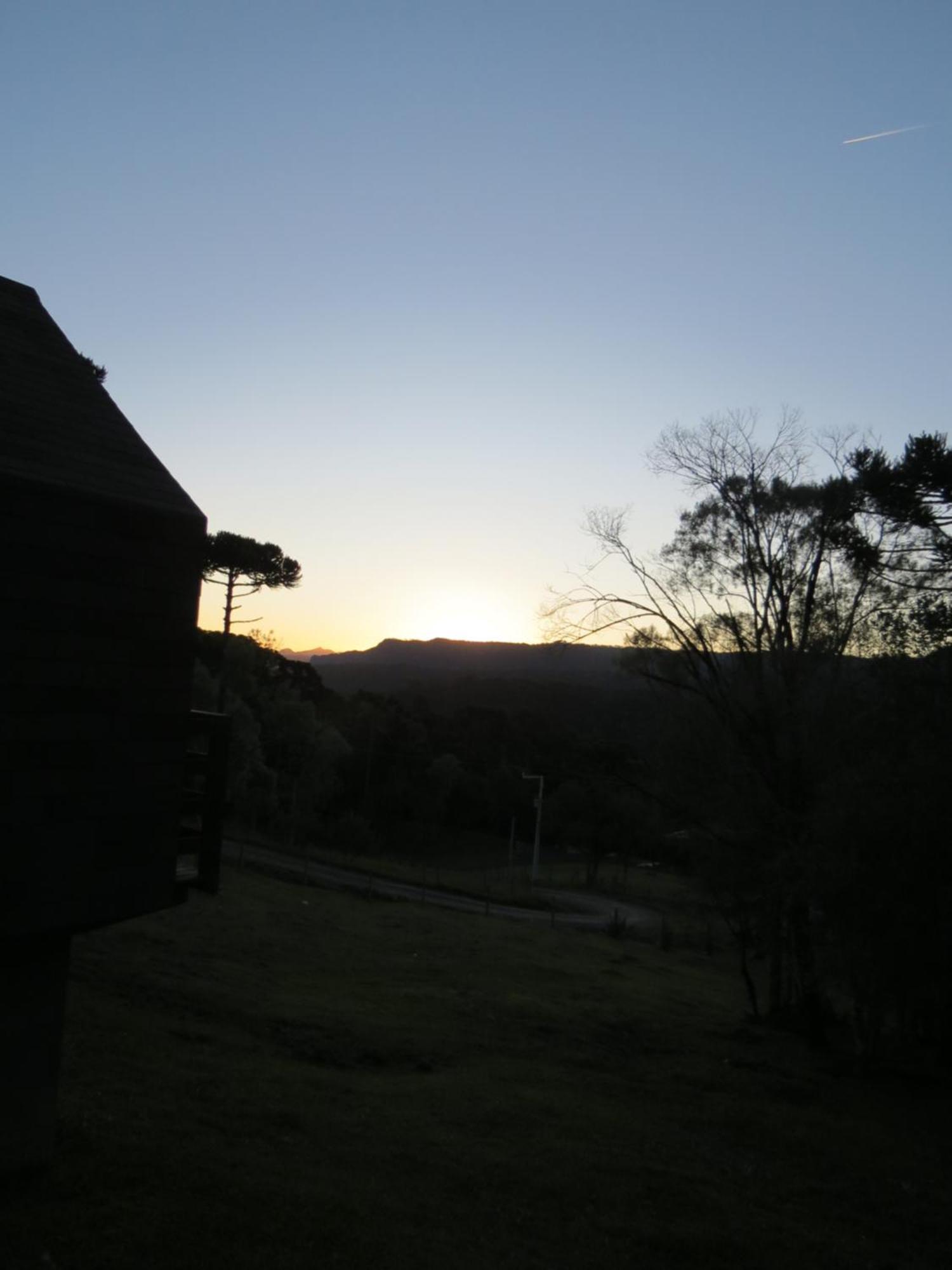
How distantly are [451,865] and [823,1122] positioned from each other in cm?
4528

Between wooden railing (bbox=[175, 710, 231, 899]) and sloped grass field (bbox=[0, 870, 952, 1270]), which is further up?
wooden railing (bbox=[175, 710, 231, 899])

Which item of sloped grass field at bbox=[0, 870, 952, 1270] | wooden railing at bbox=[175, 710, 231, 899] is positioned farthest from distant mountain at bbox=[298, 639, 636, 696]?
wooden railing at bbox=[175, 710, 231, 899]

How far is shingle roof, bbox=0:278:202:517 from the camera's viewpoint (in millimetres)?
6590

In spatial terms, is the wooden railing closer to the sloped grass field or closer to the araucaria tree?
the sloped grass field

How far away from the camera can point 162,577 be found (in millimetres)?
7141

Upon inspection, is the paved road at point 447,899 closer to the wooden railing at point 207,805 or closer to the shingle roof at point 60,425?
the wooden railing at point 207,805

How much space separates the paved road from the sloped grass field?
14005mm

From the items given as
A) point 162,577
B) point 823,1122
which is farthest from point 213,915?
point 162,577

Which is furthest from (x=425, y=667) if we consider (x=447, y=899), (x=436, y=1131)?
(x=436, y=1131)

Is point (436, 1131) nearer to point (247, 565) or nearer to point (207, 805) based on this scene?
point (207, 805)

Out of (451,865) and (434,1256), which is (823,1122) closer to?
(434,1256)

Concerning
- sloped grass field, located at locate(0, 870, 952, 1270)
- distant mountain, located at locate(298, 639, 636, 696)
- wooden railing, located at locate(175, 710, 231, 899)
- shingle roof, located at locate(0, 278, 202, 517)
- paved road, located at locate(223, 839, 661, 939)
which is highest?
distant mountain, located at locate(298, 639, 636, 696)

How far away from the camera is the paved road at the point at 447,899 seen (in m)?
34.3

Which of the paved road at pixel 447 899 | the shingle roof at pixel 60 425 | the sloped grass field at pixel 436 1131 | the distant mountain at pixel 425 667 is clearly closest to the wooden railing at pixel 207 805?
the shingle roof at pixel 60 425
